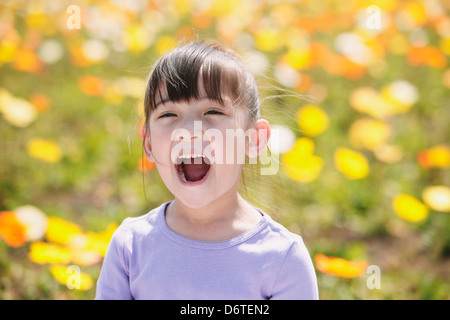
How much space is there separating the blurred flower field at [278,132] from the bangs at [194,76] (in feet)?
0.60

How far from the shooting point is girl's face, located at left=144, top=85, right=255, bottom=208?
1.28 m

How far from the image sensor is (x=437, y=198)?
249cm

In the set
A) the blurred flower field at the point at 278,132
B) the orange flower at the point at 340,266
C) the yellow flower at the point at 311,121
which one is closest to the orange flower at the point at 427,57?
the blurred flower field at the point at 278,132

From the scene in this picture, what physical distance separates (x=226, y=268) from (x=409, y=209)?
1.34 metres

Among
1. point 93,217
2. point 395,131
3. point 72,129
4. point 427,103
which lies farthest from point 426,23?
point 93,217

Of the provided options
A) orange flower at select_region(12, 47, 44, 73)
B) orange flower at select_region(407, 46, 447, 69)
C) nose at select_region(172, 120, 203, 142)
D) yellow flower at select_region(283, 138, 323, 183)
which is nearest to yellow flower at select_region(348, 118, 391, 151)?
yellow flower at select_region(283, 138, 323, 183)

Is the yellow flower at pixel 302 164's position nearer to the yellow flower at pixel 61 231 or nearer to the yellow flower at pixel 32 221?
the yellow flower at pixel 61 231

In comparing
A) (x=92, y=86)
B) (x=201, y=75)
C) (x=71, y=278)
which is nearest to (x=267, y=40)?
(x=92, y=86)

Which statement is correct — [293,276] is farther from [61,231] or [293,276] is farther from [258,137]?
[61,231]

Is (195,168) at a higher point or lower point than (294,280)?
higher

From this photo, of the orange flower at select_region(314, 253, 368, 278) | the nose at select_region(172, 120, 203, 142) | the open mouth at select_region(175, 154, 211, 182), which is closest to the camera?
the nose at select_region(172, 120, 203, 142)

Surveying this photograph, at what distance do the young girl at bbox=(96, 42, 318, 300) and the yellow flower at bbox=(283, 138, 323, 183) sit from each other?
3.51ft

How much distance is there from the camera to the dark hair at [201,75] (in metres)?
1.31

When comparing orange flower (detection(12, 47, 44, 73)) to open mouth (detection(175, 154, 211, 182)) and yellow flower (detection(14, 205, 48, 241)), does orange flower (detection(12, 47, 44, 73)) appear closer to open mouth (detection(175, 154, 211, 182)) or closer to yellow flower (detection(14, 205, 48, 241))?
yellow flower (detection(14, 205, 48, 241))
